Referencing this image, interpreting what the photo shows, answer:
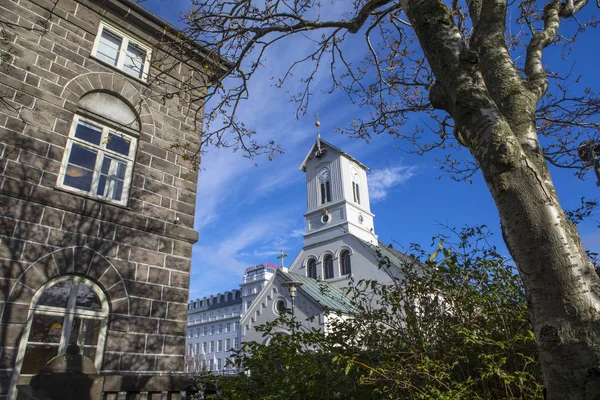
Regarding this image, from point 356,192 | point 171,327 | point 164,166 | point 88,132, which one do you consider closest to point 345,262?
point 356,192

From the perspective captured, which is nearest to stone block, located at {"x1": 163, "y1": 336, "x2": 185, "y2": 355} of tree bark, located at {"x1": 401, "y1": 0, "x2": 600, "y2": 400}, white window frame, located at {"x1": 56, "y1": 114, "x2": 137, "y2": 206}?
white window frame, located at {"x1": 56, "y1": 114, "x2": 137, "y2": 206}

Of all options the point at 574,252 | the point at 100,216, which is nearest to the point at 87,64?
the point at 100,216

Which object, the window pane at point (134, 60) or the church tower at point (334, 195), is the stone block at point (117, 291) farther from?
the church tower at point (334, 195)

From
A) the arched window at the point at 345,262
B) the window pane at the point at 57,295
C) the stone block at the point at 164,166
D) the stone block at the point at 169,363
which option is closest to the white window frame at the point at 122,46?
the stone block at the point at 164,166

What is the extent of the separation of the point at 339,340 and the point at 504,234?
96.9 inches

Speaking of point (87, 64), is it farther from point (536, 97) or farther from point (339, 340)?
point (536, 97)

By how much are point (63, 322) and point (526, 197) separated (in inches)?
264

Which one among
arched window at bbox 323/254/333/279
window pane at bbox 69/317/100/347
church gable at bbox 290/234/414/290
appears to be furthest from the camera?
arched window at bbox 323/254/333/279

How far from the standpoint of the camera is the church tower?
113 feet

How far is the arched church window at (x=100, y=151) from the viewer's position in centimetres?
700

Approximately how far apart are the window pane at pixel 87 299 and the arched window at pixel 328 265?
26.9 meters

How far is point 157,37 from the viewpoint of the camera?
8.97 metres

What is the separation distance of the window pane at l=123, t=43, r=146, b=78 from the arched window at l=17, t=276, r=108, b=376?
15.0 ft

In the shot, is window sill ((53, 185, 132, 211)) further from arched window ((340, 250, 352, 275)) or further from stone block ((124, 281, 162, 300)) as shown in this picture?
arched window ((340, 250, 352, 275))
